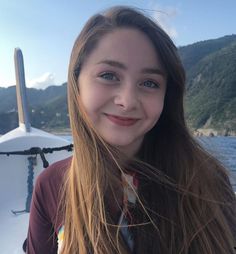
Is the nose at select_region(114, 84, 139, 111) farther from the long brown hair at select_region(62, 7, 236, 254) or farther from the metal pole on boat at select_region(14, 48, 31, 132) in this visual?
the metal pole on boat at select_region(14, 48, 31, 132)

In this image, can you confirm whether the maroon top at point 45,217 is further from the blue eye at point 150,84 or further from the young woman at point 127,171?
the blue eye at point 150,84

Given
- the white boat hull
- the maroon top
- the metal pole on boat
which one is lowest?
the white boat hull

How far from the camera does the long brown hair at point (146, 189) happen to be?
1146 mm

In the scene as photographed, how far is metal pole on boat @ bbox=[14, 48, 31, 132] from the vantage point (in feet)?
12.2

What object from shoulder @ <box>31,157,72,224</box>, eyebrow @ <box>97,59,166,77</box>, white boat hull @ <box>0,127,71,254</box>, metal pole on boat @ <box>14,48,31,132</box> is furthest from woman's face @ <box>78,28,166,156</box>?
metal pole on boat @ <box>14,48,31,132</box>

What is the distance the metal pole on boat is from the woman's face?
8.83ft

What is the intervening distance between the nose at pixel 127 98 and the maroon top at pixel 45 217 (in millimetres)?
413

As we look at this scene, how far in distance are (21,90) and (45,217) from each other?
2725mm

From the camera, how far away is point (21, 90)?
378cm

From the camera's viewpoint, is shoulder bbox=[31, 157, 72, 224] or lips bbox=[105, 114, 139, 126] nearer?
lips bbox=[105, 114, 139, 126]

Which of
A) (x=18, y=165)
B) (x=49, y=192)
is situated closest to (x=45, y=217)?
(x=49, y=192)

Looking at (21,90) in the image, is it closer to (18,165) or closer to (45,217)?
(18,165)

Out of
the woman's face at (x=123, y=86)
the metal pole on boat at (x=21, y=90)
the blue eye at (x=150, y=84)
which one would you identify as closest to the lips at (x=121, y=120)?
the woman's face at (x=123, y=86)

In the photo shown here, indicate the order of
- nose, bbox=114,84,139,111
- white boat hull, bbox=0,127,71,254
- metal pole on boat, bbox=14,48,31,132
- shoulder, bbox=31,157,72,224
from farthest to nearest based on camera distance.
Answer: metal pole on boat, bbox=14,48,31,132, white boat hull, bbox=0,127,71,254, shoulder, bbox=31,157,72,224, nose, bbox=114,84,139,111
